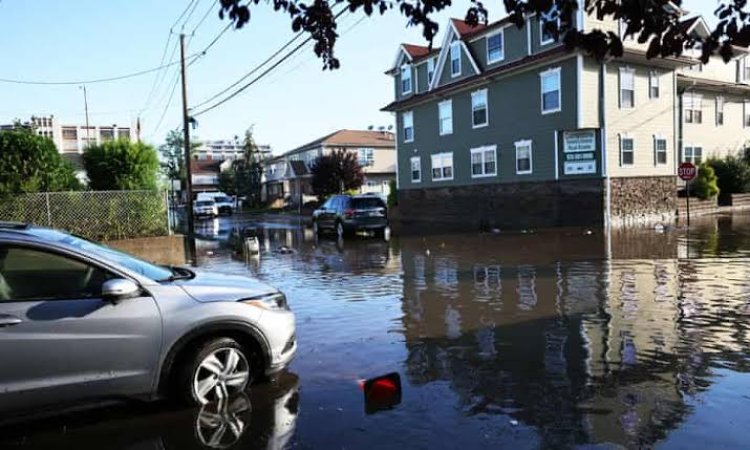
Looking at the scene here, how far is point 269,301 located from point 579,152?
22.1 meters

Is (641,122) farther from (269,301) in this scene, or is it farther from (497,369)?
(269,301)

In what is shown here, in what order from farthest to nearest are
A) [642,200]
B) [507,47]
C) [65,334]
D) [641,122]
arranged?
[507,47] → [641,122] → [642,200] → [65,334]

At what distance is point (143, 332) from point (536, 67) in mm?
24377

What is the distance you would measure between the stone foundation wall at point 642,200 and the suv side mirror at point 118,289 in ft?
75.2

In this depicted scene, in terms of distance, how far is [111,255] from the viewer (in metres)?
5.04

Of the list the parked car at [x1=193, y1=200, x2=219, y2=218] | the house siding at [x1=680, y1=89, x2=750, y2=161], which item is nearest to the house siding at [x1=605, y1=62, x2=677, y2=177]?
the house siding at [x1=680, y1=89, x2=750, y2=161]

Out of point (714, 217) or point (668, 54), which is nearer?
point (668, 54)

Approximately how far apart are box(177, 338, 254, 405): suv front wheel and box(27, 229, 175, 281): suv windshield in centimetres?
75

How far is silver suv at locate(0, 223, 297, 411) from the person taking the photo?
4250 millimetres

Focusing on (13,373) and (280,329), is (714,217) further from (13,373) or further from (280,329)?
(13,373)

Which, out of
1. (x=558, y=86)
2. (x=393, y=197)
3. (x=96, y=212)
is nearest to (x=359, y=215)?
(x=96, y=212)

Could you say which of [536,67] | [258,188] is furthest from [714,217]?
[258,188]

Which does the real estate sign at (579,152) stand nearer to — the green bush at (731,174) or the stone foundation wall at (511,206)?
the stone foundation wall at (511,206)

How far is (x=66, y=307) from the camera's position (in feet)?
14.4
